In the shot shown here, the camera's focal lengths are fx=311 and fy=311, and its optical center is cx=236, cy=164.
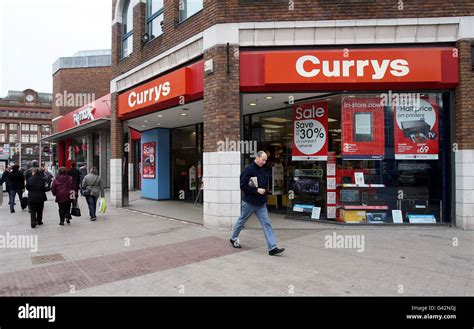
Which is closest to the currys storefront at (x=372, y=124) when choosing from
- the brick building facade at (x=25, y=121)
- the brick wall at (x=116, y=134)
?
the brick wall at (x=116, y=134)

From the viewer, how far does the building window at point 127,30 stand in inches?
506

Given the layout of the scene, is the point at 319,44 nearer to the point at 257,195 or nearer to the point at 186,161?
the point at 257,195

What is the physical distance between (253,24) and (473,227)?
7480 millimetres

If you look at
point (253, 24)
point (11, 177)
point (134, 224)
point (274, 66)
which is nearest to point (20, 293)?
point (134, 224)

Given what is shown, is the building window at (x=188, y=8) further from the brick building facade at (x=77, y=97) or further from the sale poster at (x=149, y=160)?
the brick building facade at (x=77, y=97)

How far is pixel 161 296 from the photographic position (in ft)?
13.0

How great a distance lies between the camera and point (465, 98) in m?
7.69

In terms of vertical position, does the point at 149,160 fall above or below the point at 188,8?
below

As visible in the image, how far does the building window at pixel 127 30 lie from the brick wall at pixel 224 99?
6295 millimetres

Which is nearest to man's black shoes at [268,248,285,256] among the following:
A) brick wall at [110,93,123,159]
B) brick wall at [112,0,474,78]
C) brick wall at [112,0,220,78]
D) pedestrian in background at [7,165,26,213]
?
brick wall at [112,0,474,78]

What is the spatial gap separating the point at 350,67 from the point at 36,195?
9039 millimetres

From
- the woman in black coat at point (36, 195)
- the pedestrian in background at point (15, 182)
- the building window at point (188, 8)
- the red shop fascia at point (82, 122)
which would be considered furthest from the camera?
the red shop fascia at point (82, 122)

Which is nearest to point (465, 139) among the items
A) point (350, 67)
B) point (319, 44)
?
point (350, 67)

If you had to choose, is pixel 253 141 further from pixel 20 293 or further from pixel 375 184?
pixel 20 293
